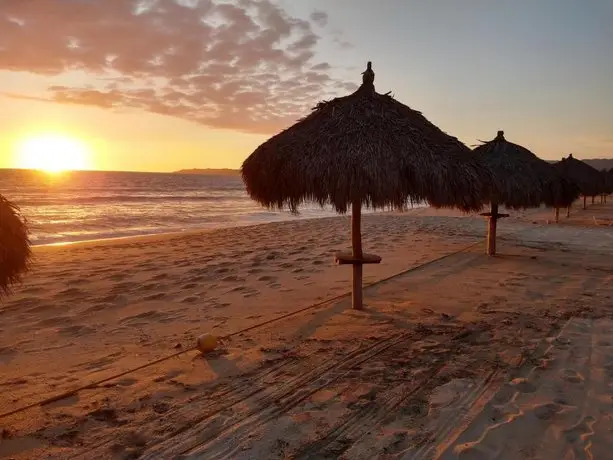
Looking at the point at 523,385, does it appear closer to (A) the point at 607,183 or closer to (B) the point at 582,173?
(B) the point at 582,173

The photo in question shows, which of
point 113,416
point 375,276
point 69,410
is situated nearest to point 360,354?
point 113,416

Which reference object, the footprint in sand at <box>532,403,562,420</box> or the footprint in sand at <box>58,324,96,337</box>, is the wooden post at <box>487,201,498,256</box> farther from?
the footprint in sand at <box>58,324,96,337</box>

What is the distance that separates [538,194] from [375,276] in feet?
15.9

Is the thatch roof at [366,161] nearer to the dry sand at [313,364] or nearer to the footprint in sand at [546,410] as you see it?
the dry sand at [313,364]

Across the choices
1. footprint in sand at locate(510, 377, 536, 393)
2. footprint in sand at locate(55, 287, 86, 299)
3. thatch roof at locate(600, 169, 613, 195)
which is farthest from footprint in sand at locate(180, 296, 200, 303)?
thatch roof at locate(600, 169, 613, 195)

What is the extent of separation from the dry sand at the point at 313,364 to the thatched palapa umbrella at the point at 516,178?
1698 mm

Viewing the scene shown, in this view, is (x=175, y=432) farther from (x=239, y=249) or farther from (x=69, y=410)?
(x=239, y=249)

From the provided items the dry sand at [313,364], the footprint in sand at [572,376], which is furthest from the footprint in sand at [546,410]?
the footprint in sand at [572,376]

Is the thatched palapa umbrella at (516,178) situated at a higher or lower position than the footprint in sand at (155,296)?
higher

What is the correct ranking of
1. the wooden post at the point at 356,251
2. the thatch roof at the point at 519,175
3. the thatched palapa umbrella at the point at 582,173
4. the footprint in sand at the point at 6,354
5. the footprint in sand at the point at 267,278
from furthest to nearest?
the thatched palapa umbrella at the point at 582,173
the thatch roof at the point at 519,175
the footprint in sand at the point at 267,278
the wooden post at the point at 356,251
the footprint in sand at the point at 6,354

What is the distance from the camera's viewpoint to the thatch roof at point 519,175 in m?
9.83

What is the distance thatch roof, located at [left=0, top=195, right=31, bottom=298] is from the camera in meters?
3.26

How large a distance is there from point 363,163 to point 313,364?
2132 millimetres

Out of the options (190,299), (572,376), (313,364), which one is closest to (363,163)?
(313,364)
